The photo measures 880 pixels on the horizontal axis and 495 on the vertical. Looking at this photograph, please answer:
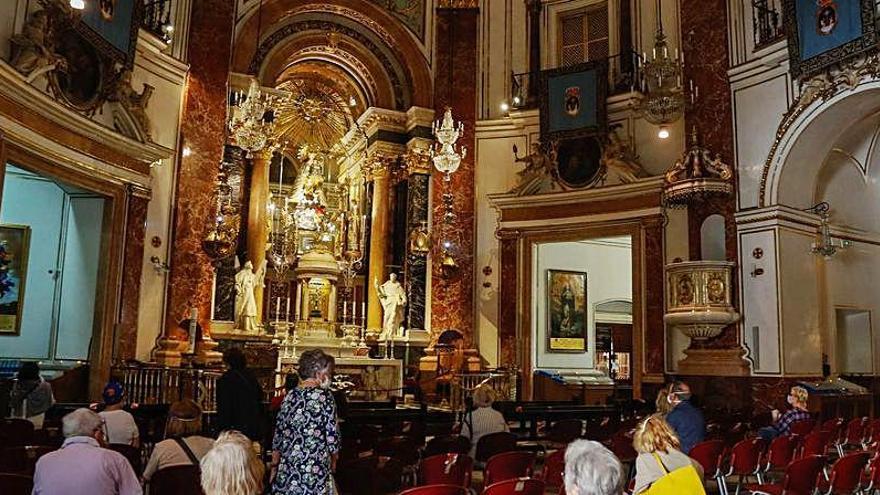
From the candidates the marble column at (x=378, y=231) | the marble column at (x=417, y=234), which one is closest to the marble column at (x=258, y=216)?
the marble column at (x=378, y=231)

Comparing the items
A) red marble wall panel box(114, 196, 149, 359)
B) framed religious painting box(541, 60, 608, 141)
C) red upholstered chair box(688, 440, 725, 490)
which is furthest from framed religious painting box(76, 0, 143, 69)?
red upholstered chair box(688, 440, 725, 490)

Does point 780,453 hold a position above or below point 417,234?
below

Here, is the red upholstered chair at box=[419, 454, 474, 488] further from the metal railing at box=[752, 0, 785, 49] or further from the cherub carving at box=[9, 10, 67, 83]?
the metal railing at box=[752, 0, 785, 49]

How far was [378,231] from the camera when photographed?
17312 mm

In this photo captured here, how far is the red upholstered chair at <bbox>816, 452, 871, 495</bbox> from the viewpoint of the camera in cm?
540

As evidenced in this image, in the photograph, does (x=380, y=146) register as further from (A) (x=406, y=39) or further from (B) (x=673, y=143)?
(B) (x=673, y=143)

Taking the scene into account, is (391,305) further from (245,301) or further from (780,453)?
(780,453)

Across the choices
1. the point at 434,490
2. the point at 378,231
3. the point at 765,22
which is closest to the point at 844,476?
the point at 434,490

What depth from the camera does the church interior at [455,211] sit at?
11.0 meters

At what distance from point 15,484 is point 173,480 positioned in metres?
0.73

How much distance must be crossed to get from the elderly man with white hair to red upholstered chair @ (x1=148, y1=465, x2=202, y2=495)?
17 cm

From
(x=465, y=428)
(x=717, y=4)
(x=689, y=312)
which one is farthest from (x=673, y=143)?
(x=465, y=428)

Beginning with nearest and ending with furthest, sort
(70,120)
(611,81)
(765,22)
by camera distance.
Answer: (70,120) < (765,22) < (611,81)

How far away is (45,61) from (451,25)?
32.0 feet
